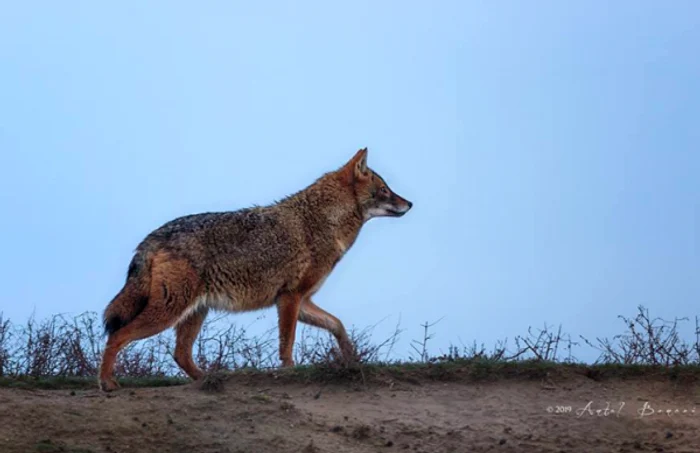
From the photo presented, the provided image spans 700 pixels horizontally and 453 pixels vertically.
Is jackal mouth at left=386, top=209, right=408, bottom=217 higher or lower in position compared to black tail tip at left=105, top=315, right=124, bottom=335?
higher

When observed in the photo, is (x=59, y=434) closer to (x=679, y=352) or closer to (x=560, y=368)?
(x=560, y=368)

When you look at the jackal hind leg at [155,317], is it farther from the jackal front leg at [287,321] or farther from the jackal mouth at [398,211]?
Result: the jackal mouth at [398,211]

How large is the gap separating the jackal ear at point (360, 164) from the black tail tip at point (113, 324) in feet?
12.4

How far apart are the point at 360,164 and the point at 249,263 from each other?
233 centimetres

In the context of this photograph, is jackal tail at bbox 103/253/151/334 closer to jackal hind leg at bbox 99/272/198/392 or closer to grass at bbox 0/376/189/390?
jackal hind leg at bbox 99/272/198/392

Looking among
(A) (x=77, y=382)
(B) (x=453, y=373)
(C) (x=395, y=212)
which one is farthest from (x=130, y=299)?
(C) (x=395, y=212)

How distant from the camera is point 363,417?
8.26 meters

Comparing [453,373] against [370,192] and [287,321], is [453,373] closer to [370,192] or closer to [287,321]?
[287,321]

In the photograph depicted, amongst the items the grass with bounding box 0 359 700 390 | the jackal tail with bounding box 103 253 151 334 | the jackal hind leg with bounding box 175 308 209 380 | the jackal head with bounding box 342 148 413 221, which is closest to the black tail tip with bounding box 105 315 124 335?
the jackal tail with bounding box 103 253 151 334

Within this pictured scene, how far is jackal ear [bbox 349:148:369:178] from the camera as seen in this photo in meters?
12.1

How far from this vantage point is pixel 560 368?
9.19m

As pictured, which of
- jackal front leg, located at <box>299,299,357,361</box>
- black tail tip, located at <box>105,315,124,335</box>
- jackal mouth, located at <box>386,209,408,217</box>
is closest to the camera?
black tail tip, located at <box>105,315,124,335</box>

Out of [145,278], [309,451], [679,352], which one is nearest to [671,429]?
[679,352]

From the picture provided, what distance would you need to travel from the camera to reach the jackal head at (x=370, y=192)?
475 inches
